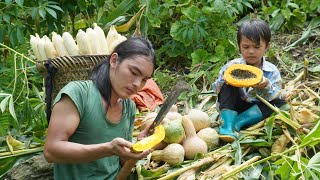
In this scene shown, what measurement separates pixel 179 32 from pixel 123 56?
95.1 inches

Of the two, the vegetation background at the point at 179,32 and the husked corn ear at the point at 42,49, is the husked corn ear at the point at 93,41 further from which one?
the vegetation background at the point at 179,32

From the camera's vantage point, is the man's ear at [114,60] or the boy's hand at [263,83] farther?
the boy's hand at [263,83]

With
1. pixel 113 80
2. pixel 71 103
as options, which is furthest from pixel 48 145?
pixel 113 80

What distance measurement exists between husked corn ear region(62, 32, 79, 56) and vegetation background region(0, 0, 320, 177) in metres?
0.50

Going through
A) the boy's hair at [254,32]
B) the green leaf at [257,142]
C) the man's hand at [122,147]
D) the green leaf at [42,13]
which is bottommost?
the green leaf at [257,142]

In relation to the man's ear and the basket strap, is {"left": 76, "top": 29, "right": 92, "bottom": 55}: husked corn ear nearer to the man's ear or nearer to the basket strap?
the basket strap

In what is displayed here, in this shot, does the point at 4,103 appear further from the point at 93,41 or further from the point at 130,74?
the point at 130,74

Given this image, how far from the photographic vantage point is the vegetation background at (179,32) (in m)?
4.10

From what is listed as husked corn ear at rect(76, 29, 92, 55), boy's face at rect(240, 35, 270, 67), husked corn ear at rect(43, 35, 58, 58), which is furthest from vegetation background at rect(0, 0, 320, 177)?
boy's face at rect(240, 35, 270, 67)

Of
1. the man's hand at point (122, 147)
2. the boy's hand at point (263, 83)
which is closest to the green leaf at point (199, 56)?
the boy's hand at point (263, 83)

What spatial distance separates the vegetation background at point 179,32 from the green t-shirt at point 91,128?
106 centimetres

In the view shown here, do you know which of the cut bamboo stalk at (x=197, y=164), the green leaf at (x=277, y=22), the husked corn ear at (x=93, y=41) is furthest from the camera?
the green leaf at (x=277, y=22)

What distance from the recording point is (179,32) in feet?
16.7

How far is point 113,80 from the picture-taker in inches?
108
